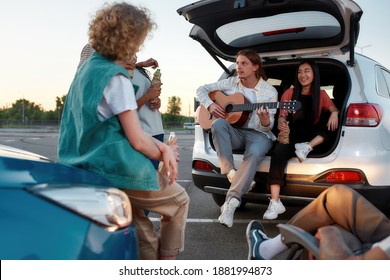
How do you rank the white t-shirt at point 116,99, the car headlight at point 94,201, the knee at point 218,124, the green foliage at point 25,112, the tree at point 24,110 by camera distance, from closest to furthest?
the car headlight at point 94,201 < the white t-shirt at point 116,99 < the knee at point 218,124 < the green foliage at point 25,112 < the tree at point 24,110

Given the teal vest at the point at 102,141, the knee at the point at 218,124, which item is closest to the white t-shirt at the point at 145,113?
the knee at the point at 218,124

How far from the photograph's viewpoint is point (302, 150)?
152 inches

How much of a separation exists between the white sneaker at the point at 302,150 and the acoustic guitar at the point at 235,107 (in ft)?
1.40

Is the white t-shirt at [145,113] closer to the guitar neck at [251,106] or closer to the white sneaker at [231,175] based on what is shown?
the white sneaker at [231,175]

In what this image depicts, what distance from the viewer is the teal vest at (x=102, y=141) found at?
77.4 inches

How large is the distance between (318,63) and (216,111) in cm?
119

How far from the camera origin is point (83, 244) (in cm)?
151

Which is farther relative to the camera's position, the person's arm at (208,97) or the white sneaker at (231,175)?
the person's arm at (208,97)

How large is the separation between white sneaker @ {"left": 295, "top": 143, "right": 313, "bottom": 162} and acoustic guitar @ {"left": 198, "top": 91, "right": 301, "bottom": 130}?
0.43 metres

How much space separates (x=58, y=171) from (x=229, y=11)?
2.74 m

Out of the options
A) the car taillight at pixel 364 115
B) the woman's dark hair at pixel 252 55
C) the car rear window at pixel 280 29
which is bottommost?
the car taillight at pixel 364 115

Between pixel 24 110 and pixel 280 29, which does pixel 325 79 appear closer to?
pixel 280 29

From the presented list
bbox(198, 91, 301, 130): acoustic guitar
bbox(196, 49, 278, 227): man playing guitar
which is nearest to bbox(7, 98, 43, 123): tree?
bbox(198, 91, 301, 130): acoustic guitar
